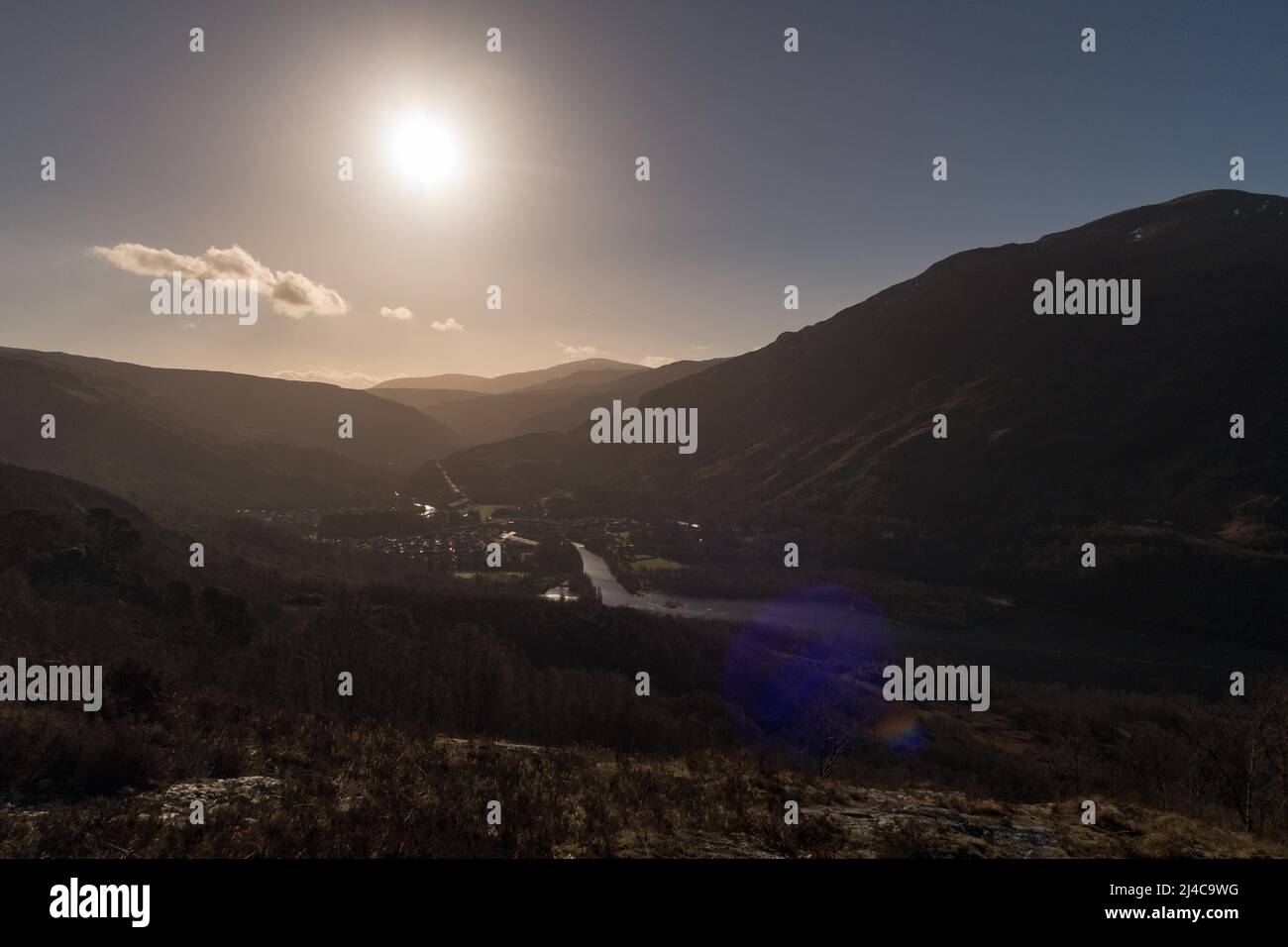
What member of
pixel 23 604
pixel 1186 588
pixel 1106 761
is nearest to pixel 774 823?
pixel 23 604

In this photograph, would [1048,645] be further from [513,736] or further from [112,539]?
[112,539]

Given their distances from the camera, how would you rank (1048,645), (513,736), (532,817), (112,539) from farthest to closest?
(1048,645), (112,539), (513,736), (532,817)

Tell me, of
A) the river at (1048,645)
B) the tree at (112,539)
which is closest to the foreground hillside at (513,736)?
the tree at (112,539)

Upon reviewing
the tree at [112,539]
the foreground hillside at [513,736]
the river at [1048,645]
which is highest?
the tree at [112,539]

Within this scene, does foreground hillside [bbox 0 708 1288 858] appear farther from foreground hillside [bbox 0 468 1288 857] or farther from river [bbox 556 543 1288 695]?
river [bbox 556 543 1288 695]

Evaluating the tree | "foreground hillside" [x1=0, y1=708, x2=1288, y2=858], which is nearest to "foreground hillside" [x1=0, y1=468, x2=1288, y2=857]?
"foreground hillside" [x1=0, y1=708, x2=1288, y2=858]

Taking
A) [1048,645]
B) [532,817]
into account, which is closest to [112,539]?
[532,817]

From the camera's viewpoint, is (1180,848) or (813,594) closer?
(1180,848)

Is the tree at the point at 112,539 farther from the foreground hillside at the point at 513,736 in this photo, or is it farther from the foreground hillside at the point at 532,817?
the foreground hillside at the point at 532,817

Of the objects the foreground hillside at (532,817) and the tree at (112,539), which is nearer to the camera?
the foreground hillside at (532,817)

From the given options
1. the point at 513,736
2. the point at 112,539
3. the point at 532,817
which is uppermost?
the point at 112,539
